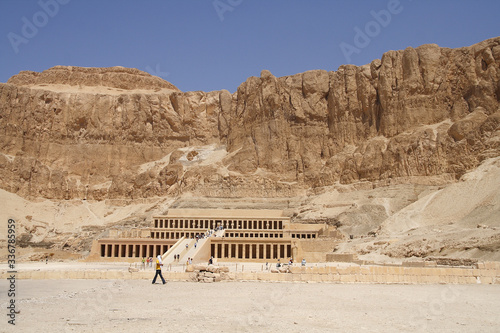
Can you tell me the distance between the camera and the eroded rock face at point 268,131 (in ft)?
302

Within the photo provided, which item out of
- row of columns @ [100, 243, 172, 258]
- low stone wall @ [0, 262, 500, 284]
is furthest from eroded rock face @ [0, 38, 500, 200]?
low stone wall @ [0, 262, 500, 284]

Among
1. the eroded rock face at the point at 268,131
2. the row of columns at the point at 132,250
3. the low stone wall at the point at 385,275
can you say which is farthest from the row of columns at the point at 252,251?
the eroded rock face at the point at 268,131

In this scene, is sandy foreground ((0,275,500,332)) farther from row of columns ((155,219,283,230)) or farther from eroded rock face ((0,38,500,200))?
eroded rock face ((0,38,500,200))

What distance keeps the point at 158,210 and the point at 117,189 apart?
1862cm

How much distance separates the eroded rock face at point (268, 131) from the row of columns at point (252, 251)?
33984 millimetres

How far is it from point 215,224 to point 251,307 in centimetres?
6067

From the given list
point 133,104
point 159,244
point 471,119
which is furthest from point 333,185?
point 133,104

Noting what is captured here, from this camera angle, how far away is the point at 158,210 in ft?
314

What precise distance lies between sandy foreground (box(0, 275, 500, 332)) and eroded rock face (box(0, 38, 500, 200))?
6171cm

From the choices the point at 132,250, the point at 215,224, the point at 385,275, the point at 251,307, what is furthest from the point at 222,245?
the point at 251,307

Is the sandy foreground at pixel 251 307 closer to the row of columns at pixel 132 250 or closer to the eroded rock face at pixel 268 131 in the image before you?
the row of columns at pixel 132 250

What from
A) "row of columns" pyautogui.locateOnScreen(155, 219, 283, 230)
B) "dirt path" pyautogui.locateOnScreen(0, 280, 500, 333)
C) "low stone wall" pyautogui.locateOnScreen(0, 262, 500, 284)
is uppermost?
"row of columns" pyautogui.locateOnScreen(155, 219, 283, 230)

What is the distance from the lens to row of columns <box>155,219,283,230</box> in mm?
82688

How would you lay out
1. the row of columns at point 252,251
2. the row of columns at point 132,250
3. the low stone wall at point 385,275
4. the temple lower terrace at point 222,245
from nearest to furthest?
the low stone wall at point 385,275 < the temple lower terrace at point 222,245 < the row of columns at point 252,251 < the row of columns at point 132,250
